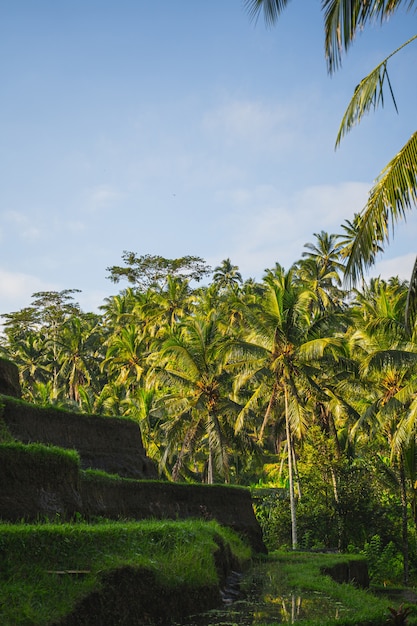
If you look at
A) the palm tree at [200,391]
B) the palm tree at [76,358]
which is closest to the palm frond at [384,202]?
the palm tree at [200,391]

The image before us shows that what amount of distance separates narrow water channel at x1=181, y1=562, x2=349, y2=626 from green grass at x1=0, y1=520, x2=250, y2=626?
0.64 metres

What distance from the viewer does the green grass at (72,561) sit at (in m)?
7.48

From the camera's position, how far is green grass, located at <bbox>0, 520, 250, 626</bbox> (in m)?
7.48

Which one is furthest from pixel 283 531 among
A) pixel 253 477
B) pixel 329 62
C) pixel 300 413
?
pixel 329 62

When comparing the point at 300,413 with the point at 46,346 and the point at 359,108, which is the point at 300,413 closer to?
the point at 359,108

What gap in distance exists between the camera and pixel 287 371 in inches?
1054

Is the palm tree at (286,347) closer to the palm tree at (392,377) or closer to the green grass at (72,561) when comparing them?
the palm tree at (392,377)

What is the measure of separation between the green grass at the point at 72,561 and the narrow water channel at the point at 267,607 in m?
0.64

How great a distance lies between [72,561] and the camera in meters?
8.62

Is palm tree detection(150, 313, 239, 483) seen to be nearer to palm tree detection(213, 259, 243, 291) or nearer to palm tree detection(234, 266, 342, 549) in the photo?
palm tree detection(234, 266, 342, 549)

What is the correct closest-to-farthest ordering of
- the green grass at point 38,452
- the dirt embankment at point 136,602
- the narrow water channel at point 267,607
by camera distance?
the dirt embankment at point 136,602, the narrow water channel at point 267,607, the green grass at point 38,452

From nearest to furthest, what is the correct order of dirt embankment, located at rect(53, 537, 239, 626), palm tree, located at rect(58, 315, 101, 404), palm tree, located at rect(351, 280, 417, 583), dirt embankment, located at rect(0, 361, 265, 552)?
1. dirt embankment, located at rect(53, 537, 239, 626)
2. dirt embankment, located at rect(0, 361, 265, 552)
3. palm tree, located at rect(351, 280, 417, 583)
4. palm tree, located at rect(58, 315, 101, 404)

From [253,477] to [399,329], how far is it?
25339mm

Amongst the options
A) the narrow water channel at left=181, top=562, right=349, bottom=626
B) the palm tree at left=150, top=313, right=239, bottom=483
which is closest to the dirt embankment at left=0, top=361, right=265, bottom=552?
the narrow water channel at left=181, top=562, right=349, bottom=626
